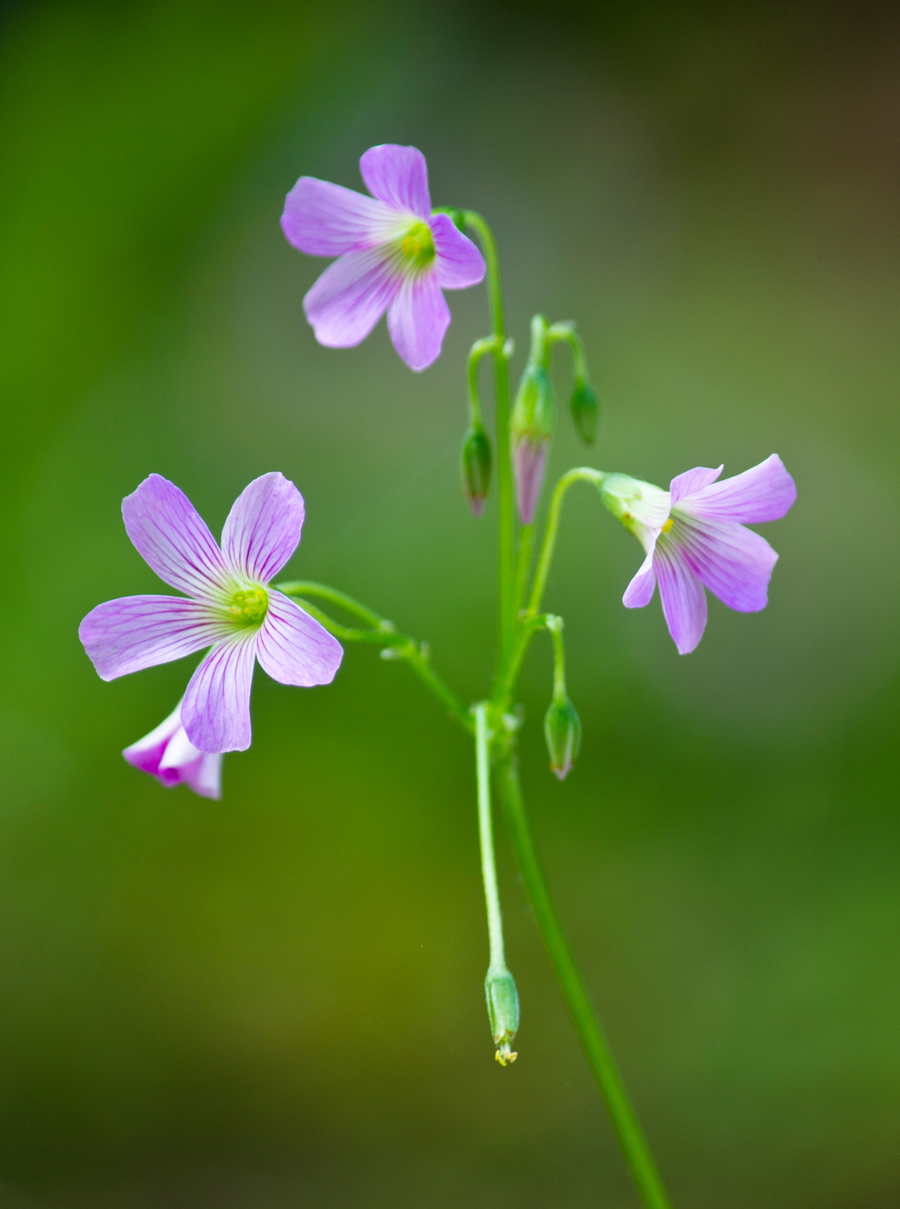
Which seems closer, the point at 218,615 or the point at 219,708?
the point at 219,708

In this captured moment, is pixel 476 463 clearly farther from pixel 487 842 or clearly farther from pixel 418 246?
pixel 487 842

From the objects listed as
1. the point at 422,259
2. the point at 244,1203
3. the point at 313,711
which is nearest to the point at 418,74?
the point at 313,711

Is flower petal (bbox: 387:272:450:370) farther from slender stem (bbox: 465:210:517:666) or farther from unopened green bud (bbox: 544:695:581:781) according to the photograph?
unopened green bud (bbox: 544:695:581:781)

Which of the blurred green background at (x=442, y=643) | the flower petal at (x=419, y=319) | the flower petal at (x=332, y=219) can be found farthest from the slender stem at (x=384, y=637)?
the blurred green background at (x=442, y=643)

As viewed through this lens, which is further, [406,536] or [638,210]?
[638,210]

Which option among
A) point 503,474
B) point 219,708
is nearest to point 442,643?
point 503,474

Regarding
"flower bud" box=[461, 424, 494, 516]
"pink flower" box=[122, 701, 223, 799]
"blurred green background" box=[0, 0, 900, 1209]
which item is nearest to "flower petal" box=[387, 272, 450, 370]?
"flower bud" box=[461, 424, 494, 516]

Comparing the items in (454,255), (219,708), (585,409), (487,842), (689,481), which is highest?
(454,255)

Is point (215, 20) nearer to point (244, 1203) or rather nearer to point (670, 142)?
point (670, 142)
